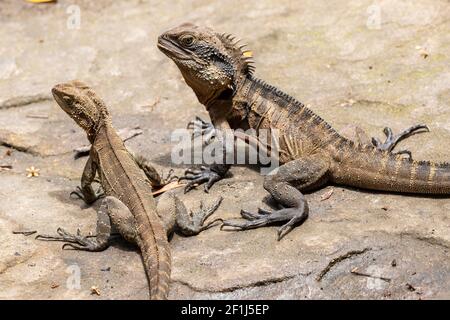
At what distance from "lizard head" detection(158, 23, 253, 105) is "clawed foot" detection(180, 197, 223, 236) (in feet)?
4.56

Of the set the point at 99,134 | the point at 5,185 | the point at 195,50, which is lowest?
the point at 5,185

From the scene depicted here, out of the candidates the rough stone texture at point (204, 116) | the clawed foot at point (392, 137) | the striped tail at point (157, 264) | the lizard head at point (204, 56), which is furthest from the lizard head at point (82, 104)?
the clawed foot at point (392, 137)

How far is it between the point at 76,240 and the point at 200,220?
1109 millimetres

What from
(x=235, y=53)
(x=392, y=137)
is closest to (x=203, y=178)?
(x=235, y=53)

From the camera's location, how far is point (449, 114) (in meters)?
7.36

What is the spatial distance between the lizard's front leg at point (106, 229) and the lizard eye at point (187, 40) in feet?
6.50

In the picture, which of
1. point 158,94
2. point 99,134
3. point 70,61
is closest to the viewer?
point 99,134

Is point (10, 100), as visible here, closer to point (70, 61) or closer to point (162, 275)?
point (70, 61)

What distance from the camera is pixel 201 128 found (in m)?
8.06

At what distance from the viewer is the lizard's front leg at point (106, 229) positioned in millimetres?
5809

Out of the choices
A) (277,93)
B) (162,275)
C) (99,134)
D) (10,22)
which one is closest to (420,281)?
(162,275)

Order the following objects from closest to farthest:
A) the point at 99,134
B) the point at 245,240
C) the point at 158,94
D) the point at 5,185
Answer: the point at 245,240 < the point at 99,134 < the point at 5,185 < the point at 158,94

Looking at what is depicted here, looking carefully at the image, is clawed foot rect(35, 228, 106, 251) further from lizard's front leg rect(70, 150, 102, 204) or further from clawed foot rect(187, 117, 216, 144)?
clawed foot rect(187, 117, 216, 144)

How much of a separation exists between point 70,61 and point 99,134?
3442 mm
